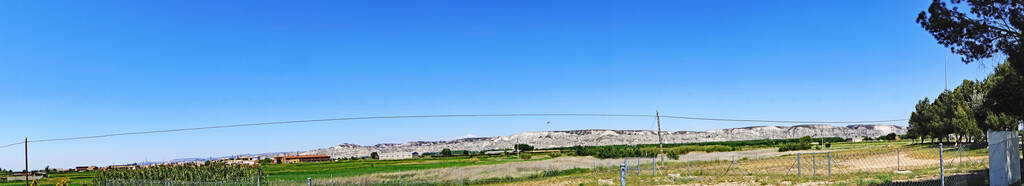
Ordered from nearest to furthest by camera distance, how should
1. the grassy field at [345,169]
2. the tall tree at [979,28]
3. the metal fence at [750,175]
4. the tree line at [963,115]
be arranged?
the tall tree at [979,28], the metal fence at [750,175], the tree line at [963,115], the grassy field at [345,169]

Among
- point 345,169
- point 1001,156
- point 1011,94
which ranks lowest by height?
point 345,169

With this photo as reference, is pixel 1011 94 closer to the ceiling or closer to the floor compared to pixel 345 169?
closer to the ceiling

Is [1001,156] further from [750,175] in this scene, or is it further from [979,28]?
[750,175]

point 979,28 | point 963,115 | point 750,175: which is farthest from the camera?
point 963,115

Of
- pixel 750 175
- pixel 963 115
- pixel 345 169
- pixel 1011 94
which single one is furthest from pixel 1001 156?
pixel 345 169

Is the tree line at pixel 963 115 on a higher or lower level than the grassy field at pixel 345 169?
higher

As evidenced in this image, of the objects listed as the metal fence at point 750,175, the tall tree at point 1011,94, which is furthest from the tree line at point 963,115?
the tall tree at point 1011,94

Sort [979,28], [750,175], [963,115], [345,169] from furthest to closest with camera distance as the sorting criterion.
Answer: [345,169] < [963,115] < [750,175] < [979,28]

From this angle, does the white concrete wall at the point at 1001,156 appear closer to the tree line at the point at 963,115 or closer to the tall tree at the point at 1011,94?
the tall tree at the point at 1011,94

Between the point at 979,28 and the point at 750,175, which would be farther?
the point at 750,175

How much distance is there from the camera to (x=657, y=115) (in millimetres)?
49656

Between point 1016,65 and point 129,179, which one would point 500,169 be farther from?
point 1016,65

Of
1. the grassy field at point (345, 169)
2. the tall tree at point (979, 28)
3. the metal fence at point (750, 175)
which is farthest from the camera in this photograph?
the grassy field at point (345, 169)

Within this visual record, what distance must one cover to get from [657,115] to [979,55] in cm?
3526
